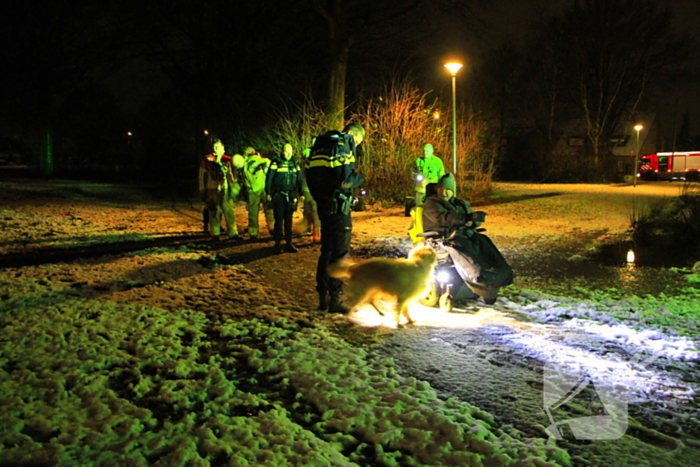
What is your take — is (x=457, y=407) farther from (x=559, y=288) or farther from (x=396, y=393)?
(x=559, y=288)

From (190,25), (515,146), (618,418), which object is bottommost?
(618,418)

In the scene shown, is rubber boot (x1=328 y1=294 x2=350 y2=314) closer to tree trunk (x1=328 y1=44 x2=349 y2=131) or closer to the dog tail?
the dog tail

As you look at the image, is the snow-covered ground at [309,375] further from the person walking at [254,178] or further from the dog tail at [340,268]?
the person walking at [254,178]

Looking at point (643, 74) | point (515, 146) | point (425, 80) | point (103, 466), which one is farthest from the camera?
point (515, 146)

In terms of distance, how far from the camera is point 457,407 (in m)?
3.51

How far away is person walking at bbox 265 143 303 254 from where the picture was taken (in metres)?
9.15

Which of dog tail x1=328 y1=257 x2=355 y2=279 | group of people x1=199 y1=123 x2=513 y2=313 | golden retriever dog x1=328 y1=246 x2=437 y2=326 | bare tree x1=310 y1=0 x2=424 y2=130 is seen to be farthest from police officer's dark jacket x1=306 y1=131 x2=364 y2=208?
bare tree x1=310 y1=0 x2=424 y2=130

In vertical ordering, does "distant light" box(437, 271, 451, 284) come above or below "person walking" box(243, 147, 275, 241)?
below

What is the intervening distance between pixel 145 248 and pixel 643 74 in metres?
40.0

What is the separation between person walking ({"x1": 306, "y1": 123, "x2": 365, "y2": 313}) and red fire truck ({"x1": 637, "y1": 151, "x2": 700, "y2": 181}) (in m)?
51.8

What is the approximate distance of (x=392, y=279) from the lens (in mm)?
5133

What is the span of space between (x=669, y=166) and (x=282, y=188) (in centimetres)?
5171

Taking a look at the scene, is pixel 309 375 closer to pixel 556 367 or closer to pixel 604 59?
pixel 556 367

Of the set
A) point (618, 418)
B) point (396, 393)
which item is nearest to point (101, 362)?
point (396, 393)
